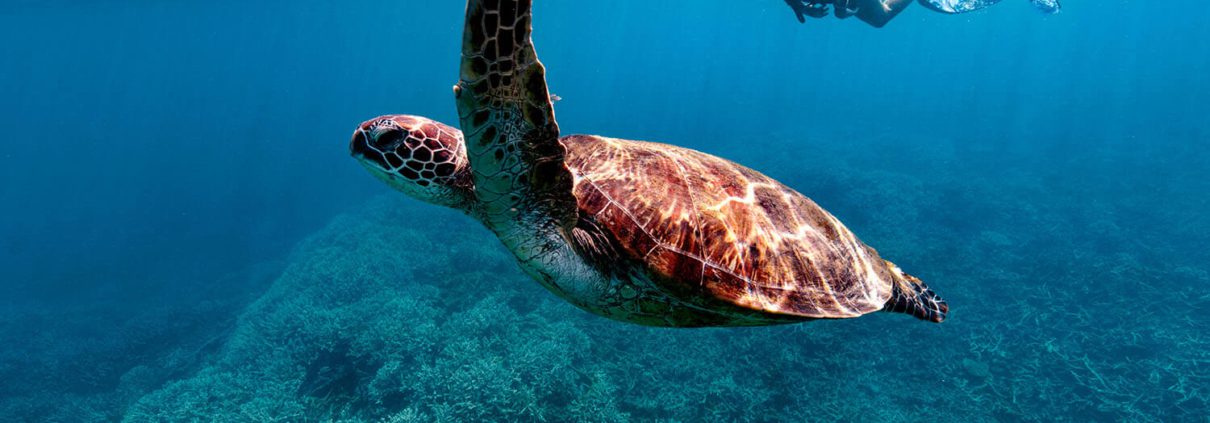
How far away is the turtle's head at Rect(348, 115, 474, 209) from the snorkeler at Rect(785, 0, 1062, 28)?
976 cm

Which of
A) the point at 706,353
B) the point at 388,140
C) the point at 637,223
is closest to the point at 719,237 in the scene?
the point at 637,223

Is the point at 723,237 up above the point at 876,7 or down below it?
below

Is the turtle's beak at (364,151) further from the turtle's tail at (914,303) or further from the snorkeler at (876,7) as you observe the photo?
the snorkeler at (876,7)

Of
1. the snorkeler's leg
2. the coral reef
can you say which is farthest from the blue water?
the snorkeler's leg

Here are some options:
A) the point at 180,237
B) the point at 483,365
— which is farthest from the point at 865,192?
the point at 180,237

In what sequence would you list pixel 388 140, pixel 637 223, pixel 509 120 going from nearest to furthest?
pixel 509 120 → pixel 388 140 → pixel 637 223

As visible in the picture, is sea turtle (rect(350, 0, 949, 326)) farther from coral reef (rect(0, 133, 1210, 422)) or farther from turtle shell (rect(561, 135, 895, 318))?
coral reef (rect(0, 133, 1210, 422))

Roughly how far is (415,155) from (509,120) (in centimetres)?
75

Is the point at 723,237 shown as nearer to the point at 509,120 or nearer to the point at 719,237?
the point at 719,237

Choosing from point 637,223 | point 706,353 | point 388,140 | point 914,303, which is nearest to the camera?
point 388,140

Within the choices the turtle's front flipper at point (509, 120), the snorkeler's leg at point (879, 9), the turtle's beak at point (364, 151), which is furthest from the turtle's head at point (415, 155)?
the snorkeler's leg at point (879, 9)

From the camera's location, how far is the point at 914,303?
8.62 ft

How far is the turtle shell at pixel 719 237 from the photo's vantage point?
1979mm

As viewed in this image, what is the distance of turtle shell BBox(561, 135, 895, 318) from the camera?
198 centimetres
